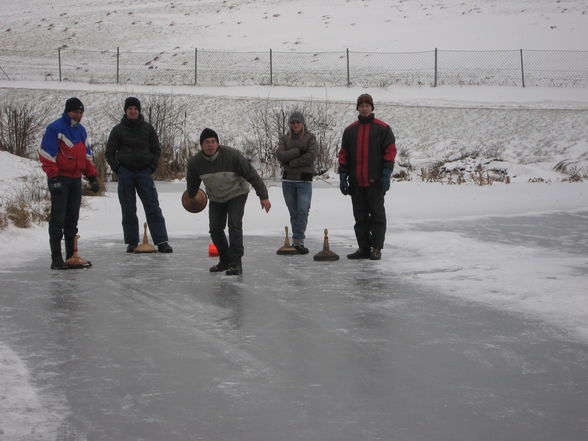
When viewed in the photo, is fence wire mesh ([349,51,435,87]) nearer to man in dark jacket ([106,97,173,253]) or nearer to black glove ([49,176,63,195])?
man in dark jacket ([106,97,173,253])

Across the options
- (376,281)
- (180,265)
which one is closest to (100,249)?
(180,265)

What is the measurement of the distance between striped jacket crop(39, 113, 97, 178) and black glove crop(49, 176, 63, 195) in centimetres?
4

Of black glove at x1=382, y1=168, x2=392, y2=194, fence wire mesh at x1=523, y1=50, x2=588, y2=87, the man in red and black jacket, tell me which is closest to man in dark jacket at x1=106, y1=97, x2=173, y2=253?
the man in red and black jacket

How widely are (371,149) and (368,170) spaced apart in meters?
0.23

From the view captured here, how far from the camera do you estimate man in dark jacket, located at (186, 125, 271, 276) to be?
30.8 ft

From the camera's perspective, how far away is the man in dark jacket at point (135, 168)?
10906 millimetres

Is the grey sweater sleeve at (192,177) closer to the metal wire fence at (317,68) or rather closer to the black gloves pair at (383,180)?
the black gloves pair at (383,180)

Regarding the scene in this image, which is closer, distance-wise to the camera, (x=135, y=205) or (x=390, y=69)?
(x=135, y=205)

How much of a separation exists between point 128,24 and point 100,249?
163 feet

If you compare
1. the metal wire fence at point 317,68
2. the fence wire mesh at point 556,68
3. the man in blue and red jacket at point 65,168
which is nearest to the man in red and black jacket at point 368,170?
the man in blue and red jacket at point 65,168

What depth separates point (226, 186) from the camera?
31.4 ft

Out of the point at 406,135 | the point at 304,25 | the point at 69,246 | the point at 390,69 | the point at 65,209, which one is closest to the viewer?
the point at 65,209

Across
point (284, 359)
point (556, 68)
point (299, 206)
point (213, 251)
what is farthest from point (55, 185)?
point (556, 68)

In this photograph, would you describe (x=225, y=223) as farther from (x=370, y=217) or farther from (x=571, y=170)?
(x=571, y=170)
